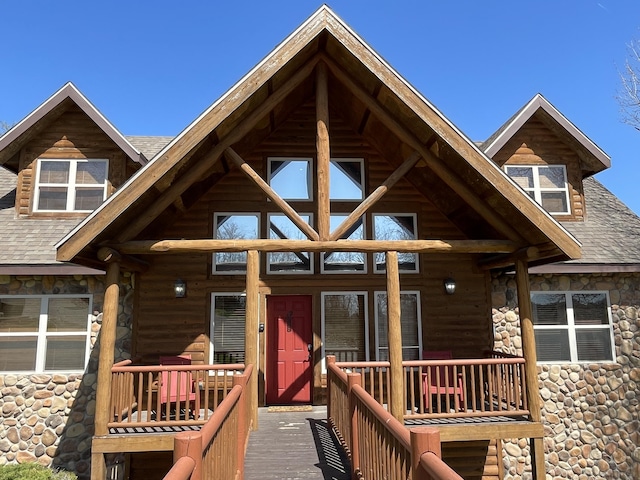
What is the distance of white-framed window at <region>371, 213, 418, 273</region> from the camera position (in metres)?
9.60

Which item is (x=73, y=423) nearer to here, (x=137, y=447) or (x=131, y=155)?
(x=137, y=447)

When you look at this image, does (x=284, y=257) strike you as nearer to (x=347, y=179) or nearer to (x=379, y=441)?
(x=347, y=179)

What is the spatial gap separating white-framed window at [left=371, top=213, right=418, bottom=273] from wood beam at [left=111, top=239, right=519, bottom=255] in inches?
84.6

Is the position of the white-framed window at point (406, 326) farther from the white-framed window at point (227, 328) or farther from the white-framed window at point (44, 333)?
the white-framed window at point (44, 333)

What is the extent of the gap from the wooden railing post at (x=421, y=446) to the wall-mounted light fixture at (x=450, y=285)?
22.3 feet

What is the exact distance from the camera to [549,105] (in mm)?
9953

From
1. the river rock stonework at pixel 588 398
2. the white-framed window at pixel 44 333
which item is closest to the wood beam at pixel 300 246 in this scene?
the river rock stonework at pixel 588 398

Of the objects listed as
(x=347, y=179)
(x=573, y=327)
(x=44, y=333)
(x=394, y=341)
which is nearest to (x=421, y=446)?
(x=394, y=341)

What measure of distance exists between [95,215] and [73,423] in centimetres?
494

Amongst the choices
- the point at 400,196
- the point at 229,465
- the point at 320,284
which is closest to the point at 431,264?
the point at 400,196

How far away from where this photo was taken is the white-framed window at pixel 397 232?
9602 millimetres

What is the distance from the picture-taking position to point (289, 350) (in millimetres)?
9391

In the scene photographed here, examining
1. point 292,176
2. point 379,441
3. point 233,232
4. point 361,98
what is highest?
point 361,98

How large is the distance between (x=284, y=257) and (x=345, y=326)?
1968 mm
